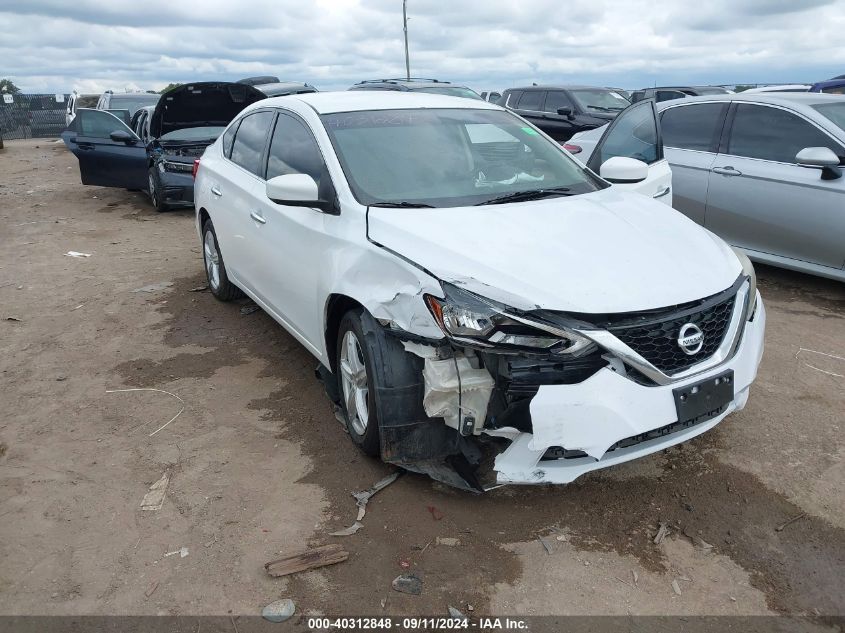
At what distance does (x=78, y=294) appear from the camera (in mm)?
6703

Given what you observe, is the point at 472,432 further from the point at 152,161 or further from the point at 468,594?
the point at 152,161

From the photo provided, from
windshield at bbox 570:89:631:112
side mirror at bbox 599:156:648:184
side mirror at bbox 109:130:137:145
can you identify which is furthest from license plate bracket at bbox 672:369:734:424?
windshield at bbox 570:89:631:112

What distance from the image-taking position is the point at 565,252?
3.04 m

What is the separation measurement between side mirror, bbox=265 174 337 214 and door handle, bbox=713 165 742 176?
428 cm

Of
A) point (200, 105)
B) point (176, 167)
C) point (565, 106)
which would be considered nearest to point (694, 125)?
point (200, 105)

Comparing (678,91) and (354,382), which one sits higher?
(678,91)

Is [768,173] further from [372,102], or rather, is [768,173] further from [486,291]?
[486,291]

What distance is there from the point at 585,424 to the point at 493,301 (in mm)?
585

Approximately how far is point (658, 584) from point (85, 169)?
11095 mm

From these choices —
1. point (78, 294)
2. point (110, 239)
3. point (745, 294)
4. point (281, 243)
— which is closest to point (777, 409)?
point (745, 294)

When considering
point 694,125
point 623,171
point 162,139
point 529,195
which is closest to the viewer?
point 529,195

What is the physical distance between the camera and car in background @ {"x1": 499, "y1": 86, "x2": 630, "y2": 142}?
1305 centimetres

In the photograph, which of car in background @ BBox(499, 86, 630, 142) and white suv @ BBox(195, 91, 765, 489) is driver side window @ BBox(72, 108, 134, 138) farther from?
white suv @ BBox(195, 91, 765, 489)

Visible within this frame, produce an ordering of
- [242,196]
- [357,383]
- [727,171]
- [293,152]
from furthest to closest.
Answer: [727,171]
[242,196]
[293,152]
[357,383]
